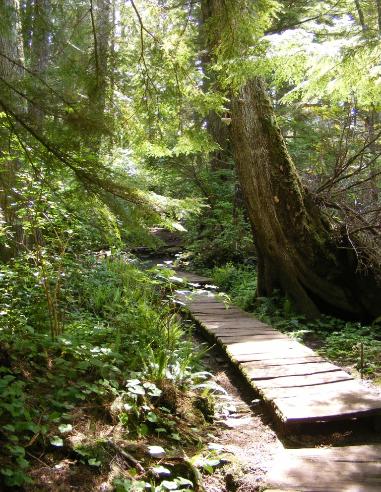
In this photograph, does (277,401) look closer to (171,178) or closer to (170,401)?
(170,401)

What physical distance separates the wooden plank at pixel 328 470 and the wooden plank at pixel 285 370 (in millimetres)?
1162

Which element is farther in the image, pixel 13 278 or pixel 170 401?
pixel 13 278

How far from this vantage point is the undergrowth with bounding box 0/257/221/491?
9.20ft

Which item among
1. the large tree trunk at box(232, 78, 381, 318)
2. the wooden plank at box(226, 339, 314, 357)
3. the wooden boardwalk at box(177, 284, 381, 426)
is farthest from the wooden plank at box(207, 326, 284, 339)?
the large tree trunk at box(232, 78, 381, 318)

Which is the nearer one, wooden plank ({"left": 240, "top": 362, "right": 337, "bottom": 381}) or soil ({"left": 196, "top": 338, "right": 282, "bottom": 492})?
soil ({"left": 196, "top": 338, "right": 282, "bottom": 492})

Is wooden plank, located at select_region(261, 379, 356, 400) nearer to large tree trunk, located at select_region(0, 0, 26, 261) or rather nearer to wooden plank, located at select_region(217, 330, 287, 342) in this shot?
wooden plank, located at select_region(217, 330, 287, 342)

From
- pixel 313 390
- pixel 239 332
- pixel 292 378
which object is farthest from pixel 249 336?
pixel 313 390

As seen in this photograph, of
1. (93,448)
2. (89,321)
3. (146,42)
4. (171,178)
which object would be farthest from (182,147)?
(171,178)

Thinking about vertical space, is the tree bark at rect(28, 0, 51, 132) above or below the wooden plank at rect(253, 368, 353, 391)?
above

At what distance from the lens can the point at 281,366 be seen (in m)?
4.67

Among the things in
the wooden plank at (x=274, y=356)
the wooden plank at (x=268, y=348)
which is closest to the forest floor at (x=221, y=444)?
the wooden plank at (x=274, y=356)

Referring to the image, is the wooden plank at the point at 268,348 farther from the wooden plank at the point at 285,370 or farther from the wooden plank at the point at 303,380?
the wooden plank at the point at 303,380

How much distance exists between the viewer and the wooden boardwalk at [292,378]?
11.6ft

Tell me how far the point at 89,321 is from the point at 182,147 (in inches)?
98.8
